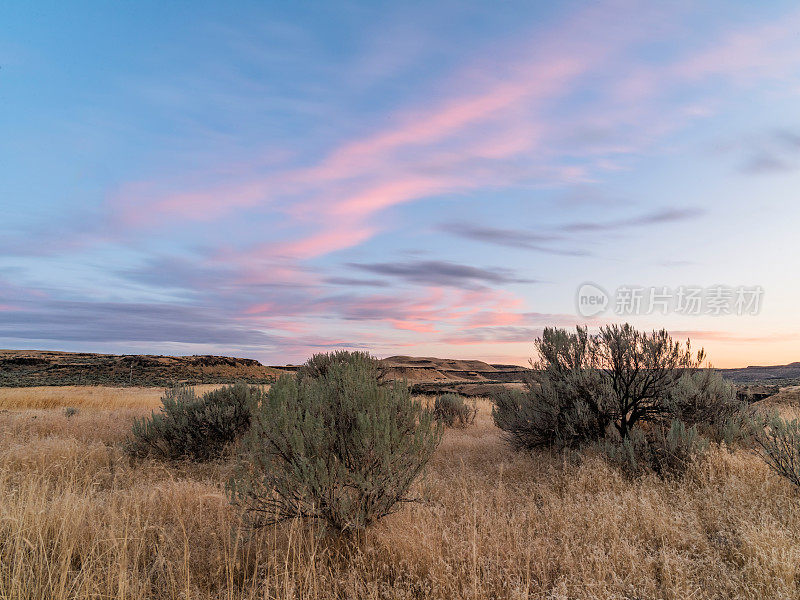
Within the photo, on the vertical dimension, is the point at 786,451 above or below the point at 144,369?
above

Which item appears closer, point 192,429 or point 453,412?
point 192,429

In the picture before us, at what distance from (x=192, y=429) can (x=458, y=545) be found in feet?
23.8

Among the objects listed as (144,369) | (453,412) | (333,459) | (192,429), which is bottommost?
(144,369)

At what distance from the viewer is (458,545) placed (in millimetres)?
4234

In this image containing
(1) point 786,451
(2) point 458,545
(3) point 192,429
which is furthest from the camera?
(3) point 192,429

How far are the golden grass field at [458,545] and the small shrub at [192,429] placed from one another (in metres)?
2.57

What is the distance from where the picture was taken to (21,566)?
3.97 m

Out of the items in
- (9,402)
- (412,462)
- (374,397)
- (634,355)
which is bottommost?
(9,402)

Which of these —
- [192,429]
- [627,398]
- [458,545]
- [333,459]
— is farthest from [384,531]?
[192,429]

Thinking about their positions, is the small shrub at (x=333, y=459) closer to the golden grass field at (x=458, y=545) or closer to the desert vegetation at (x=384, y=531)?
the desert vegetation at (x=384, y=531)

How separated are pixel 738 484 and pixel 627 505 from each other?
1.75 m

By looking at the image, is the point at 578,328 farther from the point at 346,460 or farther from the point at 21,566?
the point at 21,566

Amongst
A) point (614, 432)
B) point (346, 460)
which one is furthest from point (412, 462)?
point (614, 432)

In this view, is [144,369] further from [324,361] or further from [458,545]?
[458,545]
